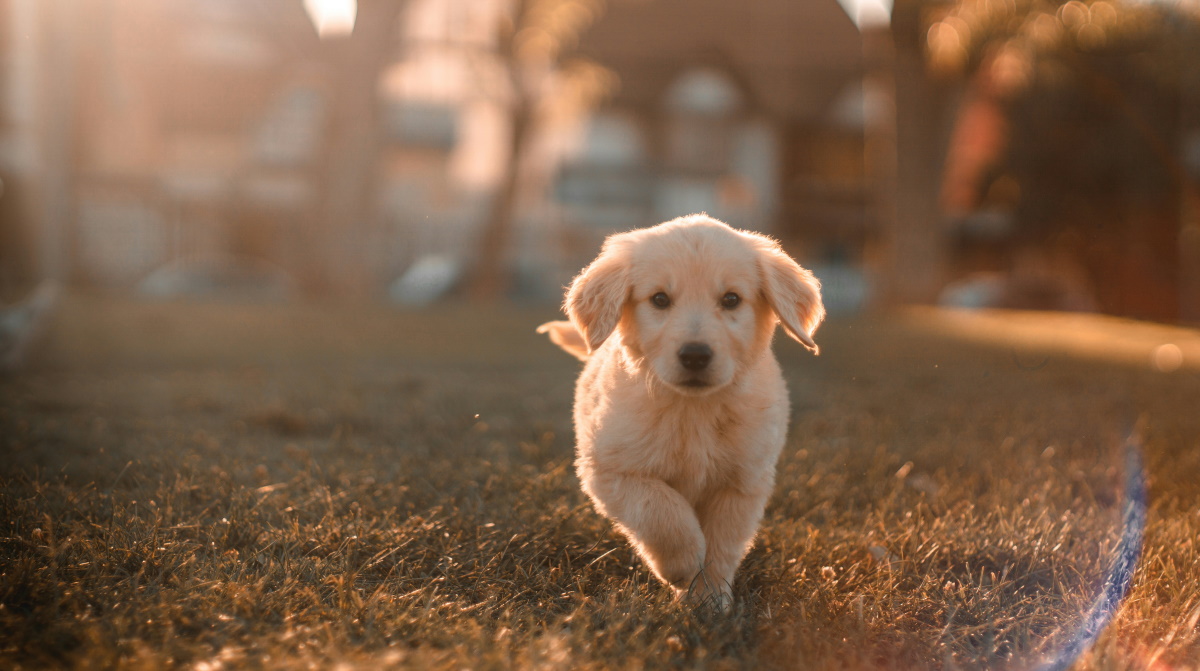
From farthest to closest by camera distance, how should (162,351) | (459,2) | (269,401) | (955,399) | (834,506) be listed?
(459,2)
(162,351)
(955,399)
(269,401)
(834,506)

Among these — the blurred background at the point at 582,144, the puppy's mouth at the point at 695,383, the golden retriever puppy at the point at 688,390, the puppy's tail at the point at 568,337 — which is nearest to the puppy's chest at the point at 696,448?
the golden retriever puppy at the point at 688,390

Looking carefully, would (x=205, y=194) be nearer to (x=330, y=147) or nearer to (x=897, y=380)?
(x=330, y=147)

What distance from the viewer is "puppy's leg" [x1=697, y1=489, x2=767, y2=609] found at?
2.68 metres

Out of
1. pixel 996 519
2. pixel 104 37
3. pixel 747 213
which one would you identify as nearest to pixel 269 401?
pixel 996 519

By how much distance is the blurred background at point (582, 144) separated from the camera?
567 inches

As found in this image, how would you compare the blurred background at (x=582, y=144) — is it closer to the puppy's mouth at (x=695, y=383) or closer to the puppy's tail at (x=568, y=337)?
the puppy's tail at (x=568, y=337)

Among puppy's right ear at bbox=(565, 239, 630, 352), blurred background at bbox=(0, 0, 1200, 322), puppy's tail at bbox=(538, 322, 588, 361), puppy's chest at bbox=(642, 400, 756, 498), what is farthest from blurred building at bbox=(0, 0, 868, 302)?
puppy's chest at bbox=(642, 400, 756, 498)

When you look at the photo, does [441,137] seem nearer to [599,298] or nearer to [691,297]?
[599,298]

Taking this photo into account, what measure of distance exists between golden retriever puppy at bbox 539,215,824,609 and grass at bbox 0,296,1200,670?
6.9 inches

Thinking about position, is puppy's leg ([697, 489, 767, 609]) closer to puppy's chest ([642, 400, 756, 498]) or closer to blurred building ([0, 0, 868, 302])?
puppy's chest ([642, 400, 756, 498])

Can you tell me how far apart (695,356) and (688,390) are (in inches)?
4.4

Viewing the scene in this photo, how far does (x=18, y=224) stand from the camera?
753 inches

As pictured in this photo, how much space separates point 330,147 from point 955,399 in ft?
36.1

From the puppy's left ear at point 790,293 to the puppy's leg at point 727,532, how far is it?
53cm
